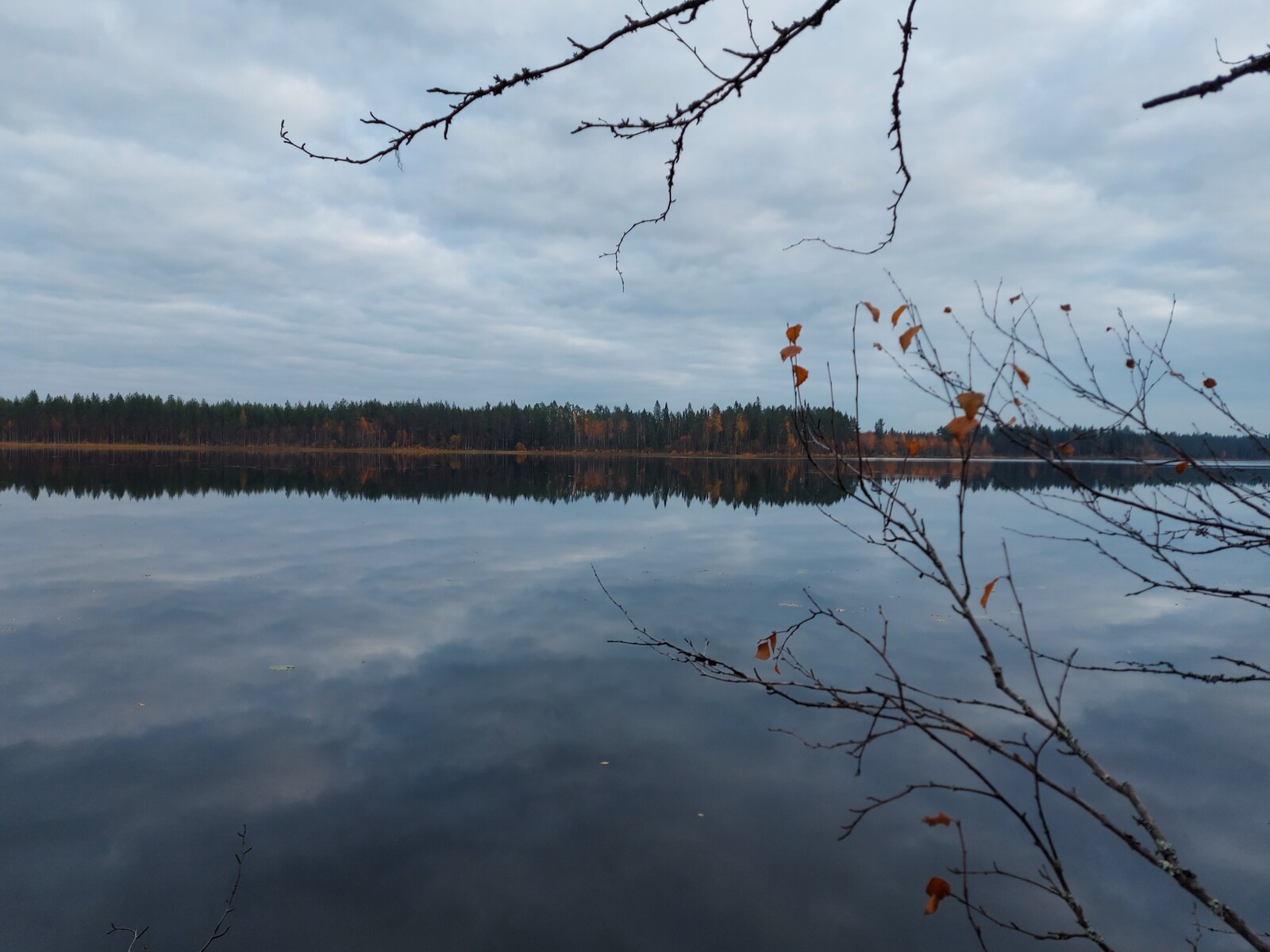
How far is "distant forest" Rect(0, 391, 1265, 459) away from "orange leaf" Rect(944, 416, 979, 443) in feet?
414

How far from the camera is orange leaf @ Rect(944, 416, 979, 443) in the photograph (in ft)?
5.00

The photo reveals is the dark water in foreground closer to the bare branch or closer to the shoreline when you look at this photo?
the bare branch

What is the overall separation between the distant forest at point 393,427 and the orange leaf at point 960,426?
4963 inches

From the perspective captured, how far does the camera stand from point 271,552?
18.4 m

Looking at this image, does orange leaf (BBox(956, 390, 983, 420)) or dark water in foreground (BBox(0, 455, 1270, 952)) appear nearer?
orange leaf (BBox(956, 390, 983, 420))

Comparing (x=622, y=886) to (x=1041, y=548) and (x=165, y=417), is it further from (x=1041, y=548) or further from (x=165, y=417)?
(x=165, y=417)

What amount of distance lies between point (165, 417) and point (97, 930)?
14434 cm

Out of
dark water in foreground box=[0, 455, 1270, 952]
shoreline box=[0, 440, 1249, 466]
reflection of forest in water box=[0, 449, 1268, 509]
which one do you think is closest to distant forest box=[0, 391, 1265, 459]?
shoreline box=[0, 440, 1249, 466]

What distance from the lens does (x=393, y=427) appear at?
468 ft

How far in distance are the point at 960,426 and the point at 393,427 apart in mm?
148502

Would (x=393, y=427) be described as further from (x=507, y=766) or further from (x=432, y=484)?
(x=507, y=766)

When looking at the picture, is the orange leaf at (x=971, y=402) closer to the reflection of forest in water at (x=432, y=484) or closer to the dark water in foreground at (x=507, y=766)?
the dark water in foreground at (x=507, y=766)

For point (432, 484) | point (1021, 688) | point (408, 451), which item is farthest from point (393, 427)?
point (1021, 688)

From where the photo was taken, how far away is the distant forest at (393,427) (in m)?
126
